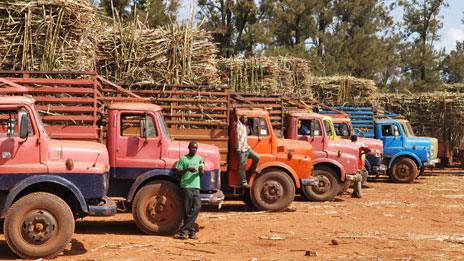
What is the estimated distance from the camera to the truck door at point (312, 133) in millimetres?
16359

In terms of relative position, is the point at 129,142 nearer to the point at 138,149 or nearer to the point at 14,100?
the point at 138,149

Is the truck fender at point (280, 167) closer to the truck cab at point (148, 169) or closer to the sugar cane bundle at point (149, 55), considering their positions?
the sugar cane bundle at point (149, 55)

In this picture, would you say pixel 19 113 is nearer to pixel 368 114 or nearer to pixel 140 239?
pixel 140 239

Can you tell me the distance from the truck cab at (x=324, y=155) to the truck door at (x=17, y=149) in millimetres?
8657

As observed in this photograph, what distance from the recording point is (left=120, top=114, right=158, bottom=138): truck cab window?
36.0 ft

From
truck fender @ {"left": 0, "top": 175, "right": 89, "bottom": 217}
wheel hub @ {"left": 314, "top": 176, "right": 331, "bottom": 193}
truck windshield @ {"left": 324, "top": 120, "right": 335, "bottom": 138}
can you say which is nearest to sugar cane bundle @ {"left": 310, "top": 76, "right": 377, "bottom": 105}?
truck windshield @ {"left": 324, "top": 120, "right": 335, "bottom": 138}

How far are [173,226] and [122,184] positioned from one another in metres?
1.20

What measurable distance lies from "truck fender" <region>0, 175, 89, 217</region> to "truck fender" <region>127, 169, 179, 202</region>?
1665 millimetres

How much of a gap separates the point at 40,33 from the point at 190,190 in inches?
189

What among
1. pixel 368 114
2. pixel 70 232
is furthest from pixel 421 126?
pixel 70 232

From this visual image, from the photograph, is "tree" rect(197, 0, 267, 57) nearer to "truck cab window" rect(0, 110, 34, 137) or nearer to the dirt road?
the dirt road

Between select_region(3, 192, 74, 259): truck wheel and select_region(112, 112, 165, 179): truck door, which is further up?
select_region(112, 112, 165, 179): truck door

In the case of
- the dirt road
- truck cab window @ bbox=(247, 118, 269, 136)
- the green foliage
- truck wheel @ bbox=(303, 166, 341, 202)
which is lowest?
the dirt road

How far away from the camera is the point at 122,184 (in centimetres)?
1096
